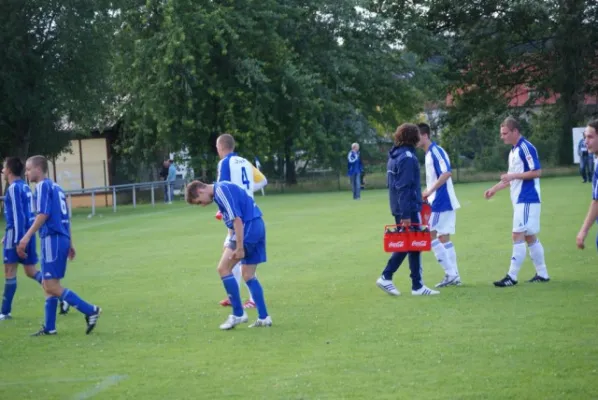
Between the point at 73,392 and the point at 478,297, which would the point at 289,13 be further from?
the point at 73,392

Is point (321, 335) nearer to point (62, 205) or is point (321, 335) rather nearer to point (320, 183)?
point (62, 205)

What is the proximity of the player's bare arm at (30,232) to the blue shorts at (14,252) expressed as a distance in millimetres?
→ 431

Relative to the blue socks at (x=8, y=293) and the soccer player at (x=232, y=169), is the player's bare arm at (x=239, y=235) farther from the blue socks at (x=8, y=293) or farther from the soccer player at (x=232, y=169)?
the blue socks at (x=8, y=293)

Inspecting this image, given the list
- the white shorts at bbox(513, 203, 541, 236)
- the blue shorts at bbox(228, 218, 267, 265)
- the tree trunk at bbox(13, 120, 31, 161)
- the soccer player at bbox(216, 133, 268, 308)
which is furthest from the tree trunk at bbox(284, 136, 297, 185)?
the blue shorts at bbox(228, 218, 267, 265)

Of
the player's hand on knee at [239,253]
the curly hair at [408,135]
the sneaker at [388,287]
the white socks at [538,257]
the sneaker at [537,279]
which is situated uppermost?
the curly hair at [408,135]

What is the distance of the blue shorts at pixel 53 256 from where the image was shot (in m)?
10.6

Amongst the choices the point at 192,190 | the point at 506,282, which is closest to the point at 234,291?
the point at 192,190

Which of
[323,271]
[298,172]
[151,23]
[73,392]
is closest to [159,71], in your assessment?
[151,23]

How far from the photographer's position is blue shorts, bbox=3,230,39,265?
11977 mm

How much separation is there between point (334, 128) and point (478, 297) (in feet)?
124

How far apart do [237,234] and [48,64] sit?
29100 mm

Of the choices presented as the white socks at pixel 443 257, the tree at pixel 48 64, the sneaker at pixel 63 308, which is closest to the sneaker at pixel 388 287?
the white socks at pixel 443 257

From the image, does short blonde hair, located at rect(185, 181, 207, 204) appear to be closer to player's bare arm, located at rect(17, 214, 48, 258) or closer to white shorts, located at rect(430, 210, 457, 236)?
player's bare arm, located at rect(17, 214, 48, 258)

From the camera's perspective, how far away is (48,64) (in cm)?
3756
